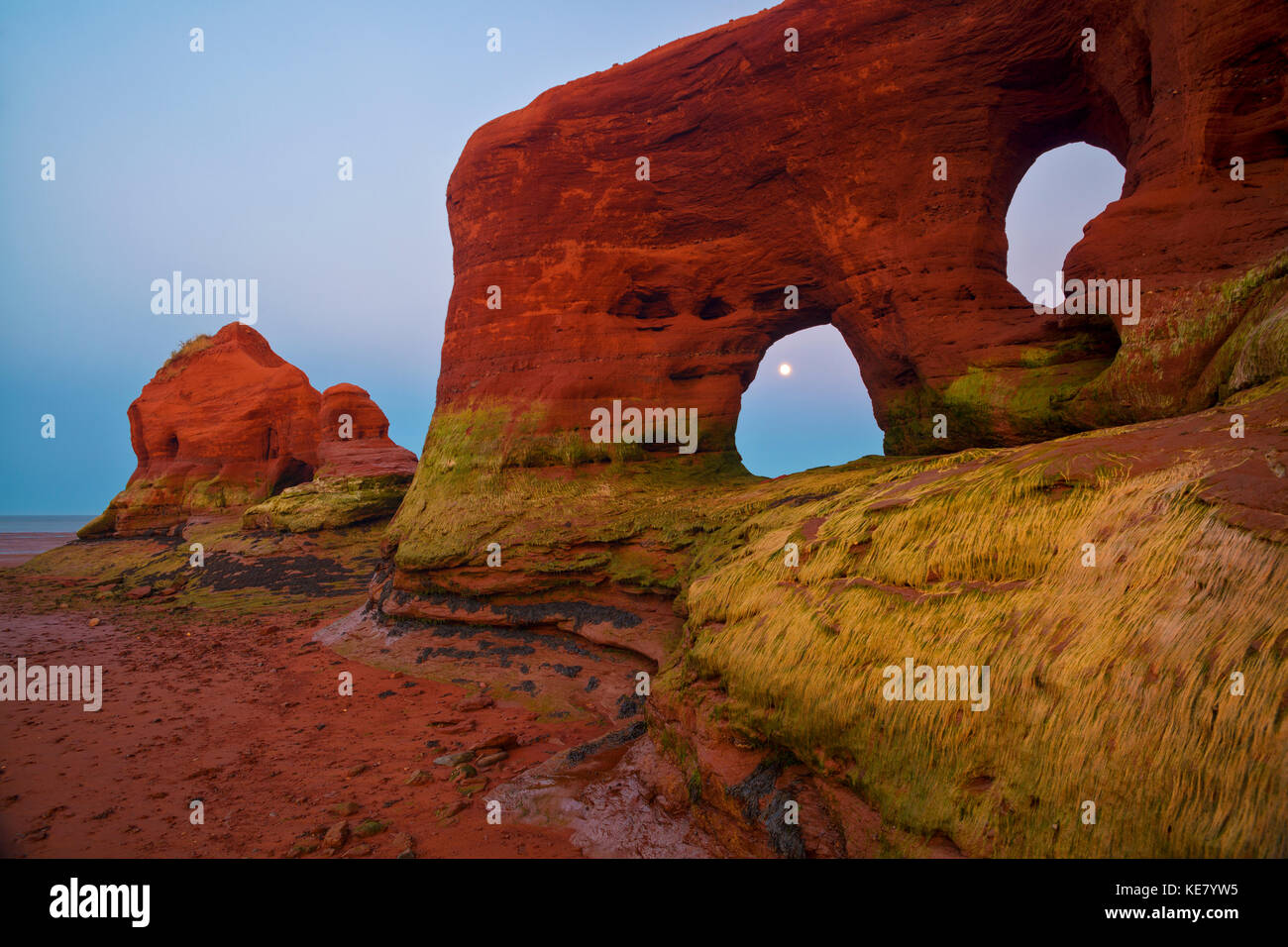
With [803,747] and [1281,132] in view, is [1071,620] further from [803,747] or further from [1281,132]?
[1281,132]

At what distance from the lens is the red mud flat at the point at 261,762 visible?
5172 millimetres

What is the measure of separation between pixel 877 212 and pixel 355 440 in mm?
21401

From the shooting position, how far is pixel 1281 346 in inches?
180

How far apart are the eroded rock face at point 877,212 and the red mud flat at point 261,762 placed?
20.1ft

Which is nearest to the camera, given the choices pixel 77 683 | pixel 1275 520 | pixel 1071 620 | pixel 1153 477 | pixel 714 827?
pixel 1275 520

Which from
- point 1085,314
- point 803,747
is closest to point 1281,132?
point 1085,314

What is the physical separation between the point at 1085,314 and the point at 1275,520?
644 centimetres

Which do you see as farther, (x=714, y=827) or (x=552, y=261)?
(x=552, y=261)

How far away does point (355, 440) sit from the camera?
24391mm

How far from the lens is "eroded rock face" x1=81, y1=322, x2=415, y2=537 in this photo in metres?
25.1
